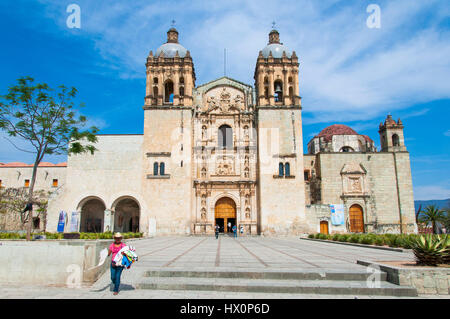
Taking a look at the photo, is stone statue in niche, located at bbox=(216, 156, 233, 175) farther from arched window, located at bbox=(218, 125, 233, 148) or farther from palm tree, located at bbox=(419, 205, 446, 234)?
palm tree, located at bbox=(419, 205, 446, 234)

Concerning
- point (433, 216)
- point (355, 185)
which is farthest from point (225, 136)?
point (433, 216)

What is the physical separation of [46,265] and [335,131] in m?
36.3

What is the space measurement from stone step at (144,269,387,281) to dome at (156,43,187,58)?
27.7 meters

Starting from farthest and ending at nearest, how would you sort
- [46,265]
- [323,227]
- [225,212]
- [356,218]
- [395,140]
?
[395,140] < [356,218] < [225,212] < [323,227] < [46,265]

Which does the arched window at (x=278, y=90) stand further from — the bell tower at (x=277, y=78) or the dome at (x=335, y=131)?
the dome at (x=335, y=131)

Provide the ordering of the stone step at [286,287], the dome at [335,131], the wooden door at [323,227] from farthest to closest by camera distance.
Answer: the dome at [335,131] < the wooden door at [323,227] < the stone step at [286,287]

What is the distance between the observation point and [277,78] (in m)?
31.4

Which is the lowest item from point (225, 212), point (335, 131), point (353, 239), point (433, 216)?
point (353, 239)

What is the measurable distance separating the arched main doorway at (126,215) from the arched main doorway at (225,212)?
25.7ft

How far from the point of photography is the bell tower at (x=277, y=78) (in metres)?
30.5

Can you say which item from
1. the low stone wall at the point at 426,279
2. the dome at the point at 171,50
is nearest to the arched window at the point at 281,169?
the dome at the point at 171,50

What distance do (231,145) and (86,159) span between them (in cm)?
1333

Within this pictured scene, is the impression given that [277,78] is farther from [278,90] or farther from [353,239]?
[353,239]

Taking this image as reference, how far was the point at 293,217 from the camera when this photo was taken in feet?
92.2
